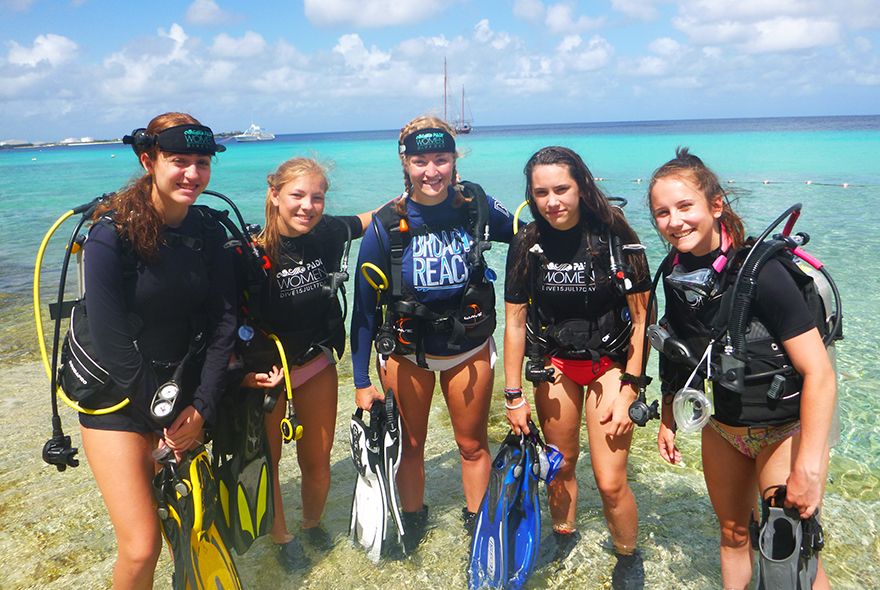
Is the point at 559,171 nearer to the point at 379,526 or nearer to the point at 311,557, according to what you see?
the point at 379,526

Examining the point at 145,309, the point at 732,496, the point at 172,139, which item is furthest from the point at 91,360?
the point at 732,496

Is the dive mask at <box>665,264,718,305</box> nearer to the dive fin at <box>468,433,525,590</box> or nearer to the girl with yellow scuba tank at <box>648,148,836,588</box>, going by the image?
the girl with yellow scuba tank at <box>648,148,836,588</box>

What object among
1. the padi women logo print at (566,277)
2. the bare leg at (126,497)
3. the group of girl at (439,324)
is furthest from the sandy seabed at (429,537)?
the padi women logo print at (566,277)

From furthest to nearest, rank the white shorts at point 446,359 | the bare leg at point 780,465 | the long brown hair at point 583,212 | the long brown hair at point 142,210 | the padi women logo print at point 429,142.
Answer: the white shorts at point 446,359 → the padi women logo print at point 429,142 → the long brown hair at point 583,212 → the long brown hair at point 142,210 → the bare leg at point 780,465

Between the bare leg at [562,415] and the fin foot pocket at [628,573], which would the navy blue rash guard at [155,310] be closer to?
the bare leg at [562,415]

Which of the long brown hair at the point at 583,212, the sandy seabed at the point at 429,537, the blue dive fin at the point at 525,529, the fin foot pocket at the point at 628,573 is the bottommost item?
the sandy seabed at the point at 429,537

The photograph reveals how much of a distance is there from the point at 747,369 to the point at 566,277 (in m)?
0.98

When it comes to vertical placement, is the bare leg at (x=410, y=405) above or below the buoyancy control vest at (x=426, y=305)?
below

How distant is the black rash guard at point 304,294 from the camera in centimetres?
324

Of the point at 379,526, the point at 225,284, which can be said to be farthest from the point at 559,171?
the point at 379,526

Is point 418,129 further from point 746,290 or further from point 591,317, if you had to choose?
point 746,290

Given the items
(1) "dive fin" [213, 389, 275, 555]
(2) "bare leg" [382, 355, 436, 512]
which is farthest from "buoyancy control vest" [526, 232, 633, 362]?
(1) "dive fin" [213, 389, 275, 555]

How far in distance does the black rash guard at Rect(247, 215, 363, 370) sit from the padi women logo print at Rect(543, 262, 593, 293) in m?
1.21

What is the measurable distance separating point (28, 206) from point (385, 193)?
54.2 feet
